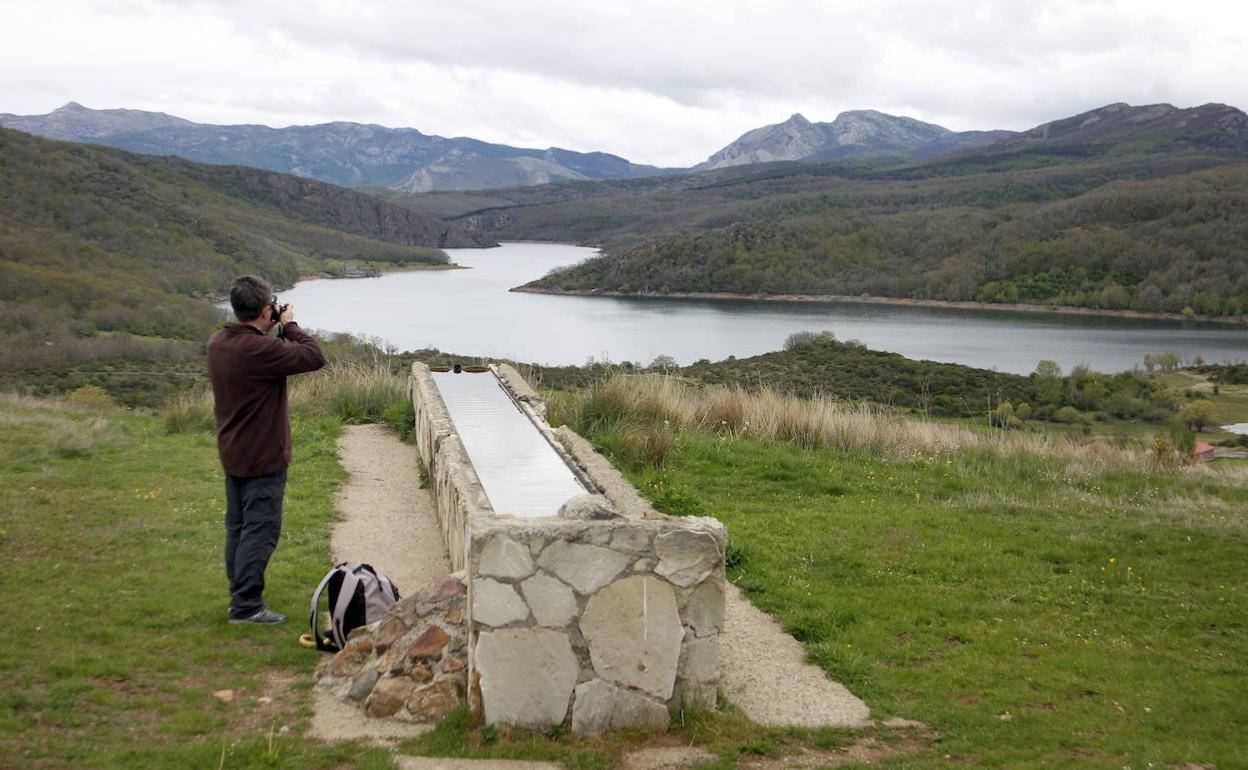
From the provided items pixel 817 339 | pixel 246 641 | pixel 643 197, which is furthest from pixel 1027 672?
pixel 643 197

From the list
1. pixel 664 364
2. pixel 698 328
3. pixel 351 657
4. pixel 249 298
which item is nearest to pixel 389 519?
pixel 249 298

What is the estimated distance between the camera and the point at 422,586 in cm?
643

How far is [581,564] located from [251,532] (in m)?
1.95

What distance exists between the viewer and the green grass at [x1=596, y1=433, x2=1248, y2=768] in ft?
14.8

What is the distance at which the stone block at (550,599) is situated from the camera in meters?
4.40

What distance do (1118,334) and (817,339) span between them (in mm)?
30369

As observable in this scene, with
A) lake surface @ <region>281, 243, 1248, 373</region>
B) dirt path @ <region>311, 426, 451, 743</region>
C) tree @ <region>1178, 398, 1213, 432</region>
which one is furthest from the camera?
lake surface @ <region>281, 243, 1248, 373</region>

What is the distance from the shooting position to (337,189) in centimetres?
15738

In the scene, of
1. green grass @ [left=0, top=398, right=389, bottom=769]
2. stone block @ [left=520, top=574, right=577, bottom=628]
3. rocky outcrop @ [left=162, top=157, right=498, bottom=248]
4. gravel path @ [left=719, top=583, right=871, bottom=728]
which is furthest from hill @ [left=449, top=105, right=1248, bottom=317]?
stone block @ [left=520, top=574, right=577, bottom=628]

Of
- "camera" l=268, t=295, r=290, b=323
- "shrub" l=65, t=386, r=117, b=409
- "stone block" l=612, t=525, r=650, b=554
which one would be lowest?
"shrub" l=65, t=386, r=117, b=409

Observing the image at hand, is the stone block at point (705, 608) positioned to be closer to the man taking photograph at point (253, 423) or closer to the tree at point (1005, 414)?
the man taking photograph at point (253, 423)

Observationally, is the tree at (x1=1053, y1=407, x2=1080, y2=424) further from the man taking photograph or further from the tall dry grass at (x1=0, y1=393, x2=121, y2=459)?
the man taking photograph

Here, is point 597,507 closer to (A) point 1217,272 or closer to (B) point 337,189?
(A) point 1217,272

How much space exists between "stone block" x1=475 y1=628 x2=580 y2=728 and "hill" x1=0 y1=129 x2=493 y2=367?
3380cm
